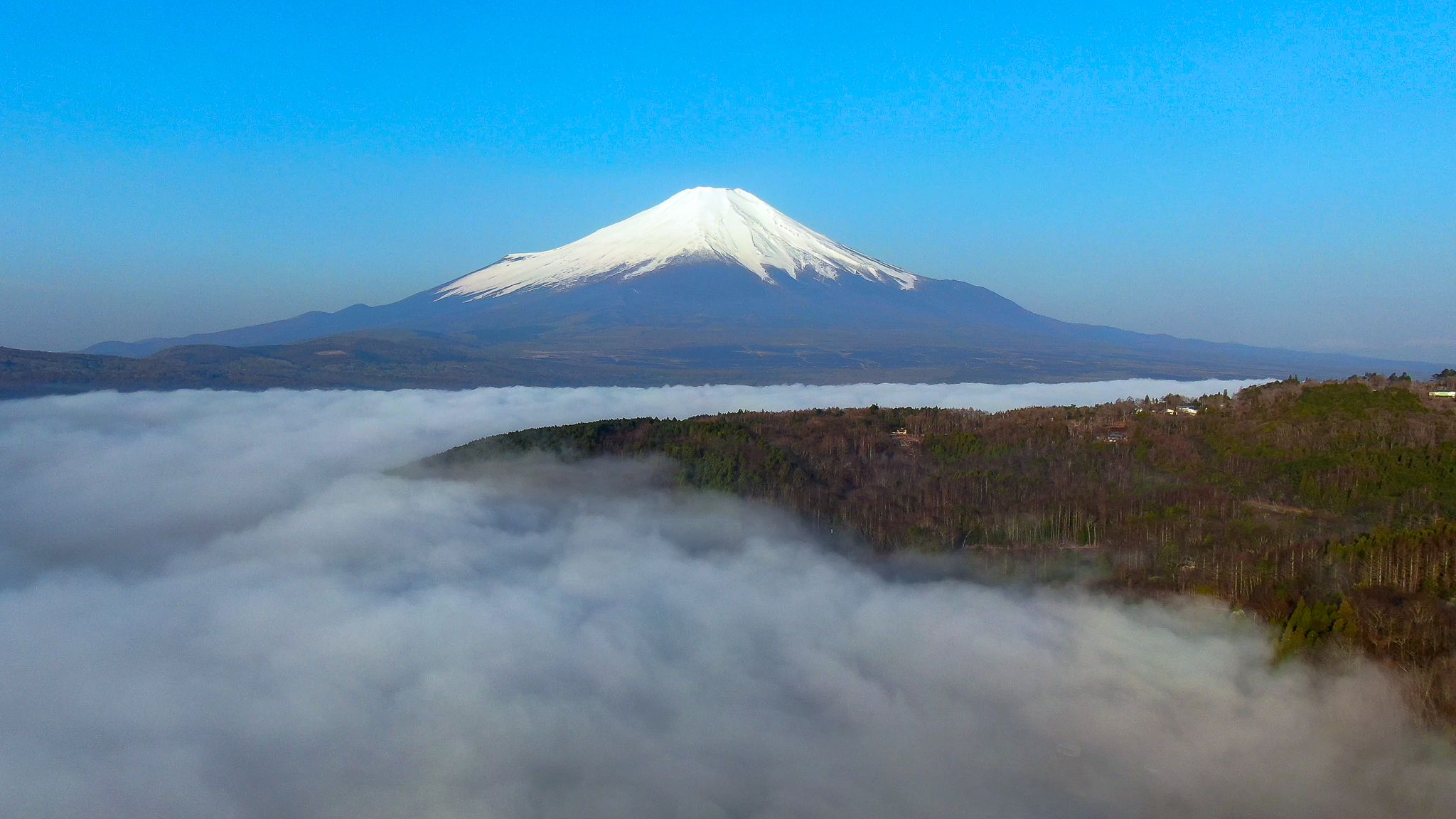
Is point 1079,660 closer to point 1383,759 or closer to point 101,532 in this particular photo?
point 1383,759

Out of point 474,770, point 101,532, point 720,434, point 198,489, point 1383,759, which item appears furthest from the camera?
point 198,489

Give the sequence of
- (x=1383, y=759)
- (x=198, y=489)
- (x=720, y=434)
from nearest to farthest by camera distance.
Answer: (x=1383, y=759) → (x=720, y=434) → (x=198, y=489)

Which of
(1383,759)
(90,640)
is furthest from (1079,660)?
(90,640)

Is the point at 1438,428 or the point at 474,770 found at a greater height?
the point at 1438,428

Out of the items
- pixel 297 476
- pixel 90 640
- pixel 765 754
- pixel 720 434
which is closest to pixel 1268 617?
pixel 765 754

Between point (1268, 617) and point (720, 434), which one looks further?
point (720, 434)

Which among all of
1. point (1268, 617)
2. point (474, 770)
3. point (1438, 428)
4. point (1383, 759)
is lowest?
point (474, 770)

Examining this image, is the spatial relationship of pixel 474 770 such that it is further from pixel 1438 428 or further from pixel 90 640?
pixel 1438 428
